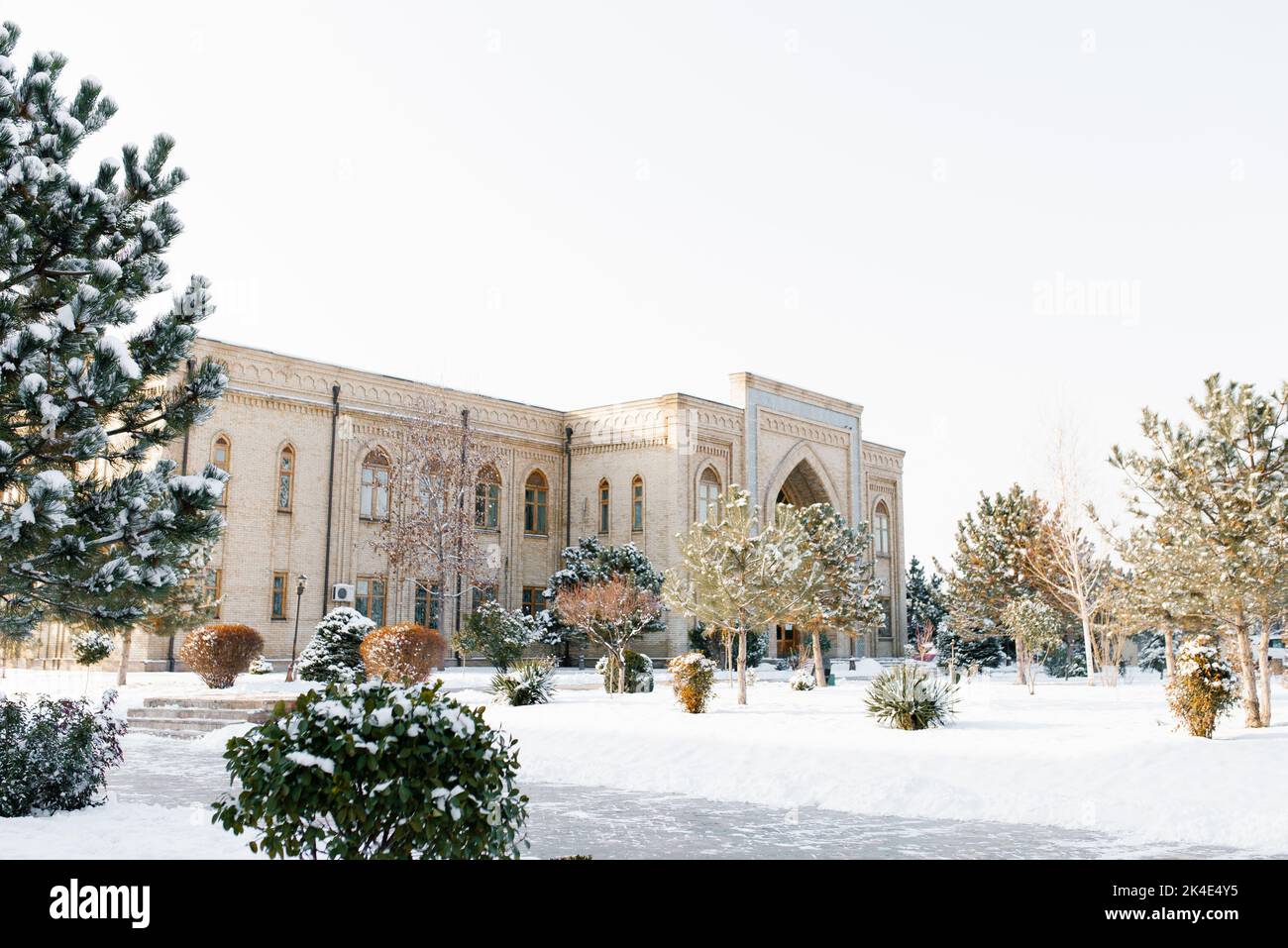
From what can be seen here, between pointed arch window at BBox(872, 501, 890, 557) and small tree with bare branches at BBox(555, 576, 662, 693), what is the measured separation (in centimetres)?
1609

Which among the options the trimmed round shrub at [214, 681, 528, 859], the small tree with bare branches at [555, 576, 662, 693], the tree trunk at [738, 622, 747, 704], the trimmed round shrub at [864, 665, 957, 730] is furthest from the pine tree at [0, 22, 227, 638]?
the small tree with bare branches at [555, 576, 662, 693]

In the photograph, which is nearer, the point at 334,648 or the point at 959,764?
the point at 959,764

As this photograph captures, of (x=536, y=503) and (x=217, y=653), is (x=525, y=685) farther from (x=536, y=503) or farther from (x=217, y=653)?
(x=536, y=503)

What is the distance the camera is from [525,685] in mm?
19672

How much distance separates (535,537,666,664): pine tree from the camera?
3250 centimetres

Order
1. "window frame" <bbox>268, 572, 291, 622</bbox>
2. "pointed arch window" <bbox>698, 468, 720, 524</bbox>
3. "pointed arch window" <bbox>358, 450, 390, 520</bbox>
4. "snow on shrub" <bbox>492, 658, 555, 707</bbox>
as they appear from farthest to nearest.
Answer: "pointed arch window" <bbox>698, 468, 720, 524</bbox>, "pointed arch window" <bbox>358, 450, 390, 520</bbox>, "window frame" <bbox>268, 572, 291, 622</bbox>, "snow on shrub" <bbox>492, 658, 555, 707</bbox>

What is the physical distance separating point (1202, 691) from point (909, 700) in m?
3.83

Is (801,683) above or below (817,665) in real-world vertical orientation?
below

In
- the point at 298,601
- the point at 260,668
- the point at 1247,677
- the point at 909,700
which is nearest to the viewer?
the point at 909,700

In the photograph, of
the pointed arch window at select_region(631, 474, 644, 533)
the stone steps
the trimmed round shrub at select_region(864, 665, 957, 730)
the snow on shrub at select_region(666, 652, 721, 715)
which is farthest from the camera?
the pointed arch window at select_region(631, 474, 644, 533)

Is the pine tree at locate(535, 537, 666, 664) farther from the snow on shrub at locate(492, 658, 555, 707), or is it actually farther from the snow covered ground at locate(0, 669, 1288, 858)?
the snow covered ground at locate(0, 669, 1288, 858)

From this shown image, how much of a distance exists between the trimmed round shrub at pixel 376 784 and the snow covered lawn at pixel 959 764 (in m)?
6.59

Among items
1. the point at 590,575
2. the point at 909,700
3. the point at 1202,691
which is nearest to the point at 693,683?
the point at 909,700
